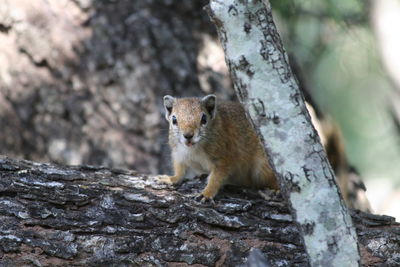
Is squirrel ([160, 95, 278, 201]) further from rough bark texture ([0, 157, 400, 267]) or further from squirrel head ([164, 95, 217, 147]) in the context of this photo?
rough bark texture ([0, 157, 400, 267])

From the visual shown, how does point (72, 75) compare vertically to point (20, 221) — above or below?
above

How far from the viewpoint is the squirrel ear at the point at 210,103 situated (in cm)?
523

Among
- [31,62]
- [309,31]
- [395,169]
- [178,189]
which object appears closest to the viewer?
[178,189]

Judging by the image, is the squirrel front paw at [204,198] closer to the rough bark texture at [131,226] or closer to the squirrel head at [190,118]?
the rough bark texture at [131,226]

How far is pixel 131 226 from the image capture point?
4125mm

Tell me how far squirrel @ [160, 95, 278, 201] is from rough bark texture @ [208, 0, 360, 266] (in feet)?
4.96

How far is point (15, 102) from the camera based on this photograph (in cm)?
671

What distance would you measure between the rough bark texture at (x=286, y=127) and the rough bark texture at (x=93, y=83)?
11.0ft

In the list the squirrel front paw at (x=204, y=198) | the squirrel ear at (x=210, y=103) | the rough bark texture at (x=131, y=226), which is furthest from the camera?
the squirrel ear at (x=210, y=103)

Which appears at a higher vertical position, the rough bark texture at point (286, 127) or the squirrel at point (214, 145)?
the squirrel at point (214, 145)

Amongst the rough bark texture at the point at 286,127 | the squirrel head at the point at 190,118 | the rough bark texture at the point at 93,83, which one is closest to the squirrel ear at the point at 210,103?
the squirrel head at the point at 190,118

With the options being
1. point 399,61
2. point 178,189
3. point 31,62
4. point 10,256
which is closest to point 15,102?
point 31,62

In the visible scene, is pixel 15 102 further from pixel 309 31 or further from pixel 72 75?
pixel 309 31

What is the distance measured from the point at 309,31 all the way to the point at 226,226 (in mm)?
5583
